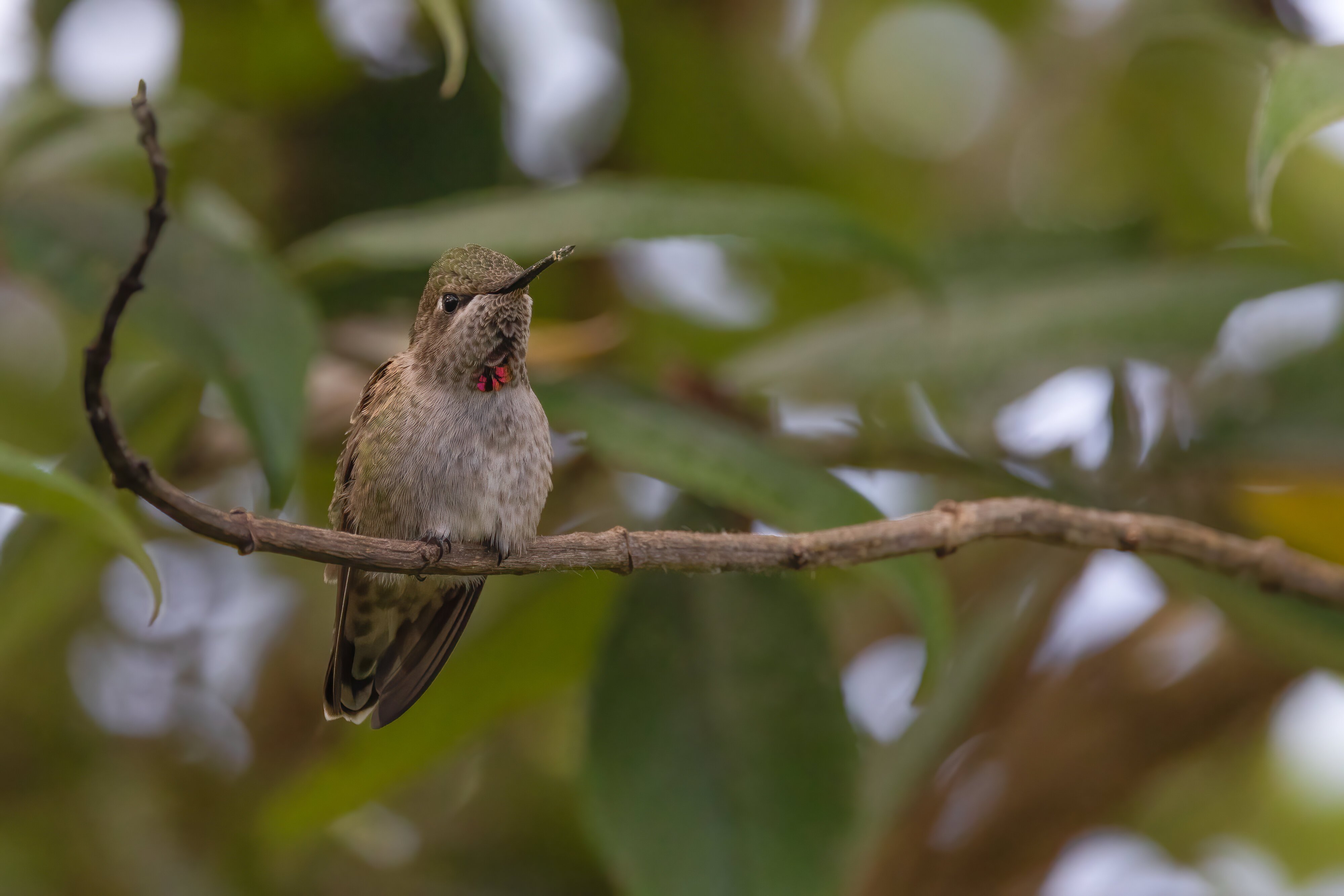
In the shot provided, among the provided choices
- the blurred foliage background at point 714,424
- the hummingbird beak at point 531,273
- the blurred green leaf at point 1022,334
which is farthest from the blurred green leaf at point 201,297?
the blurred green leaf at point 1022,334

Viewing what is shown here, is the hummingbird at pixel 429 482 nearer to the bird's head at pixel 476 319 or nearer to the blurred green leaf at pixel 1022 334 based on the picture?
the bird's head at pixel 476 319

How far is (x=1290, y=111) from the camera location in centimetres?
127

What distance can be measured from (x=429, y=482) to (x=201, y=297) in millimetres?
553

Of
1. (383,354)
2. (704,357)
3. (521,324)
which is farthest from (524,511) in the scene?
(704,357)

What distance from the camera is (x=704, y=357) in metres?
3.16

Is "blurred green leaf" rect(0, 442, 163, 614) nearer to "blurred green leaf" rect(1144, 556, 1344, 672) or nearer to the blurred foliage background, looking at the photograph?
the blurred foliage background

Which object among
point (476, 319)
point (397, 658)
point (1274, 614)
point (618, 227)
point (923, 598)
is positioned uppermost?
point (618, 227)

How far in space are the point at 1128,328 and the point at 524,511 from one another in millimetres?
1335

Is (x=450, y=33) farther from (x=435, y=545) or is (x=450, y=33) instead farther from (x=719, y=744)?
(x=719, y=744)

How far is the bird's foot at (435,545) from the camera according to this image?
111 centimetres

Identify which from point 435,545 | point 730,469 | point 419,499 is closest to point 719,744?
point 730,469

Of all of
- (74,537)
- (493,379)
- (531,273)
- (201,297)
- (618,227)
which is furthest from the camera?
(74,537)

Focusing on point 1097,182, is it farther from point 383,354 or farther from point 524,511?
point 524,511

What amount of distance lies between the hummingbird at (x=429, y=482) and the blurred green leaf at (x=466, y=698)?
2.19ft
